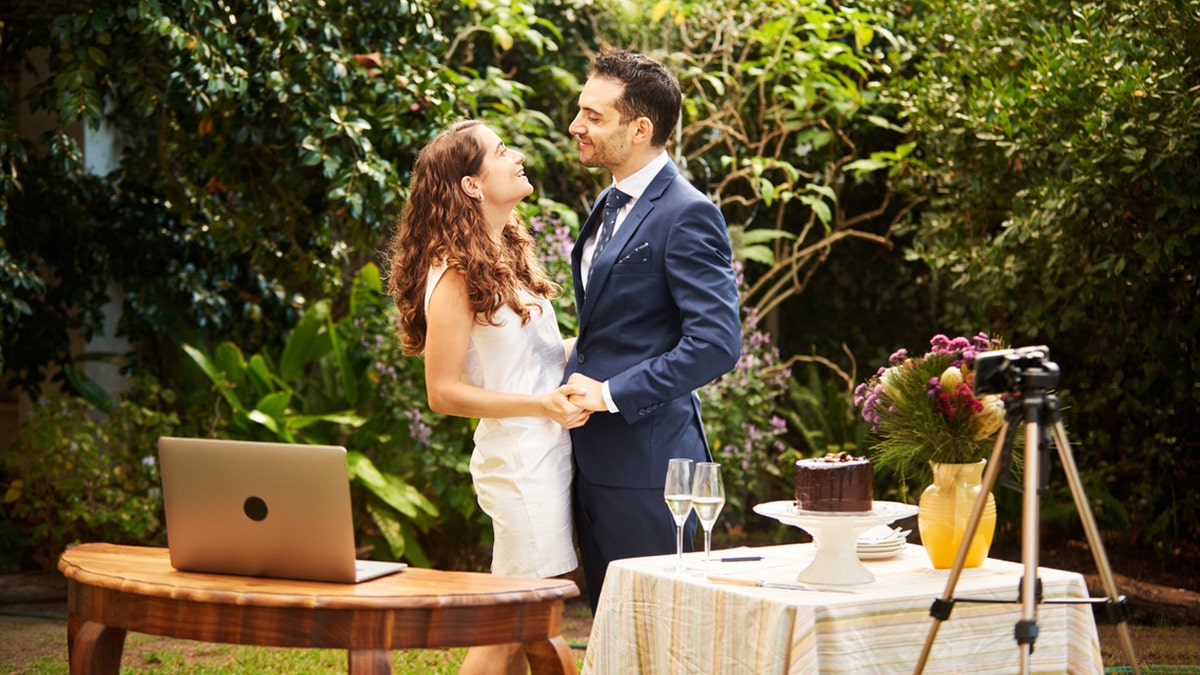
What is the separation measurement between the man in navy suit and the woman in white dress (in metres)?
0.09

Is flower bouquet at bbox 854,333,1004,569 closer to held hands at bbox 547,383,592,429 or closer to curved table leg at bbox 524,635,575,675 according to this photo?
held hands at bbox 547,383,592,429

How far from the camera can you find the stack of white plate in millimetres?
2684

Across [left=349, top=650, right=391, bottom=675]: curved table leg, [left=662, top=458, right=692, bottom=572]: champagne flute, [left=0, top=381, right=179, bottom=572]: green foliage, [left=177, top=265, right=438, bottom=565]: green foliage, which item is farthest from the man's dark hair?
[left=0, top=381, right=179, bottom=572]: green foliage

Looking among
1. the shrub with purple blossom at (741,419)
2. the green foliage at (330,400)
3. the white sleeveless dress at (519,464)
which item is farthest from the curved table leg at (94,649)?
the shrub with purple blossom at (741,419)

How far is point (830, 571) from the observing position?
236 centimetres

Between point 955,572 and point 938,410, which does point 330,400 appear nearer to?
point 938,410

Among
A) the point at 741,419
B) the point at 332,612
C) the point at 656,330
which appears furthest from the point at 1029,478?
the point at 741,419

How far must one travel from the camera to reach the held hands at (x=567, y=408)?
2.87 m

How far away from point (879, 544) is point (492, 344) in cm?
103

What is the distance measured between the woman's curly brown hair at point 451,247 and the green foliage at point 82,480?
3263 millimetres

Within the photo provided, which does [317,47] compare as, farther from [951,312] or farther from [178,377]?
[951,312]

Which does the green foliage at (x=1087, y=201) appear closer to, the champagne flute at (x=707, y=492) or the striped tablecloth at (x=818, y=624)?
the striped tablecloth at (x=818, y=624)

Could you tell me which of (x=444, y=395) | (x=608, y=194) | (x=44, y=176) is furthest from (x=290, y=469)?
(x=44, y=176)

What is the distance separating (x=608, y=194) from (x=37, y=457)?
407cm
